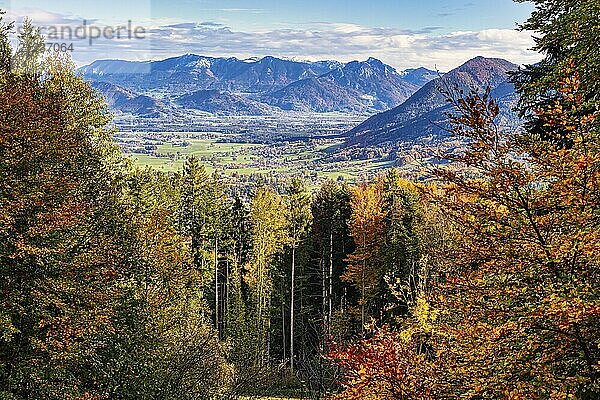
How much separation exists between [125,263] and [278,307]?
18.3 m

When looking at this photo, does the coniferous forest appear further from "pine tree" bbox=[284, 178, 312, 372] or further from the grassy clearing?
the grassy clearing

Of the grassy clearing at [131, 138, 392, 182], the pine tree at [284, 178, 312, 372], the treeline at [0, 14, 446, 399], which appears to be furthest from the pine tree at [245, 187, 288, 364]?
the grassy clearing at [131, 138, 392, 182]

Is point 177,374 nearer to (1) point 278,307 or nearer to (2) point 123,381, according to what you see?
(2) point 123,381

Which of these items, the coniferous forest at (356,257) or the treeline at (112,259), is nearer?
the coniferous forest at (356,257)

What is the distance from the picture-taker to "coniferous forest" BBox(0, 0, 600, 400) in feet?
19.9

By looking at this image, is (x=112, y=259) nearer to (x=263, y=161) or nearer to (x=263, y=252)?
(x=263, y=252)

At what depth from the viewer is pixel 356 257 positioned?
1099 inches

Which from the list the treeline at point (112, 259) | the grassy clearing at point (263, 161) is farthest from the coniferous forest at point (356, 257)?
the grassy clearing at point (263, 161)

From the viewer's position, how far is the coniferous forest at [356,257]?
6.08 metres

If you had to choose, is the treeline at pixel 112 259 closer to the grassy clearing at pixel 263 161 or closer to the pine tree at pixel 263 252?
the pine tree at pixel 263 252

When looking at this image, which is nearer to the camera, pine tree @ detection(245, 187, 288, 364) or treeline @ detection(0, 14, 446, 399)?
treeline @ detection(0, 14, 446, 399)

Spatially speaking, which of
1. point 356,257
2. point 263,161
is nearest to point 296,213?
point 356,257

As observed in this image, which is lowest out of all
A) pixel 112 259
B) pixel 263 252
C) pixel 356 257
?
pixel 263 252

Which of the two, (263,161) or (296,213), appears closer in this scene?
(296,213)
